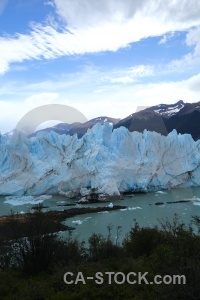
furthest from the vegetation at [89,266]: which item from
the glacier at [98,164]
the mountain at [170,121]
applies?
the mountain at [170,121]

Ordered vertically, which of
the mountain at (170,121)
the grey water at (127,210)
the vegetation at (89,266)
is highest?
the mountain at (170,121)

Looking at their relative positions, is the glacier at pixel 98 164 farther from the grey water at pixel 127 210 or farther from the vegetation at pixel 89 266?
the vegetation at pixel 89 266

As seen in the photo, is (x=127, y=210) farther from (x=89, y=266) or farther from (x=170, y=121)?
(x=170, y=121)

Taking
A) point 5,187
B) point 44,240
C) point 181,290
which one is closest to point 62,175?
Answer: point 5,187

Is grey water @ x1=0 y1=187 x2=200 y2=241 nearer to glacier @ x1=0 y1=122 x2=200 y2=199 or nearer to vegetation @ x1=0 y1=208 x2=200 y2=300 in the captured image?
glacier @ x1=0 y1=122 x2=200 y2=199

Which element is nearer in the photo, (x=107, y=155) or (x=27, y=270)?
(x=27, y=270)

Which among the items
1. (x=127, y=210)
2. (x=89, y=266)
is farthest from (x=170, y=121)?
(x=89, y=266)

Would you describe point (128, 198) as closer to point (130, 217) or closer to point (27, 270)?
point (130, 217)

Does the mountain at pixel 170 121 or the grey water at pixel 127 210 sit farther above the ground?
the mountain at pixel 170 121
